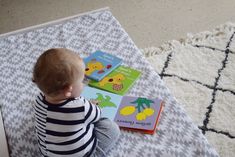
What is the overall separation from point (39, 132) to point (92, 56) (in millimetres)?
458

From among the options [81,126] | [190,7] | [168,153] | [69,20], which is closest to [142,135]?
[168,153]

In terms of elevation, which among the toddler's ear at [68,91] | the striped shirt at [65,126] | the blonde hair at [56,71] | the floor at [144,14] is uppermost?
the floor at [144,14]

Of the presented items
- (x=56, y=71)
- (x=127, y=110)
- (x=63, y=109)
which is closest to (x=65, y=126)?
(x=63, y=109)

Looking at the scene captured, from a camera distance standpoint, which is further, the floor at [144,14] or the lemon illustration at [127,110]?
the floor at [144,14]

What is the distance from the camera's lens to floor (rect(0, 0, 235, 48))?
188 centimetres

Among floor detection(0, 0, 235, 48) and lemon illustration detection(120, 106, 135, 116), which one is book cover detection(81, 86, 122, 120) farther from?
floor detection(0, 0, 235, 48)

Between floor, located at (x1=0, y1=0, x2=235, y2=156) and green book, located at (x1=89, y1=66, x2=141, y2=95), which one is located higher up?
floor, located at (x1=0, y1=0, x2=235, y2=156)

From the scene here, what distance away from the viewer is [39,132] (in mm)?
1000

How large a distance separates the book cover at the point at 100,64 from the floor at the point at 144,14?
49 cm

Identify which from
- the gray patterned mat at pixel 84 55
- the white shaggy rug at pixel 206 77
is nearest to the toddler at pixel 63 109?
the gray patterned mat at pixel 84 55

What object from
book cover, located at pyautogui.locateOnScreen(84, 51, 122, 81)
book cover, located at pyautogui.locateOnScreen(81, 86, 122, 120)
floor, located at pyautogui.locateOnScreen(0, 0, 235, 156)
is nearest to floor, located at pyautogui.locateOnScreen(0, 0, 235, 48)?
floor, located at pyautogui.locateOnScreen(0, 0, 235, 156)

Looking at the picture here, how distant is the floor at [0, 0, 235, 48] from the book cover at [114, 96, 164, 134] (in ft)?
2.25

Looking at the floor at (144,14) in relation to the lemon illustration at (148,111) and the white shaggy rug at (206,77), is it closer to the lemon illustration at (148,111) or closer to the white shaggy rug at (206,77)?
the white shaggy rug at (206,77)

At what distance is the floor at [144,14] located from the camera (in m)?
1.88
